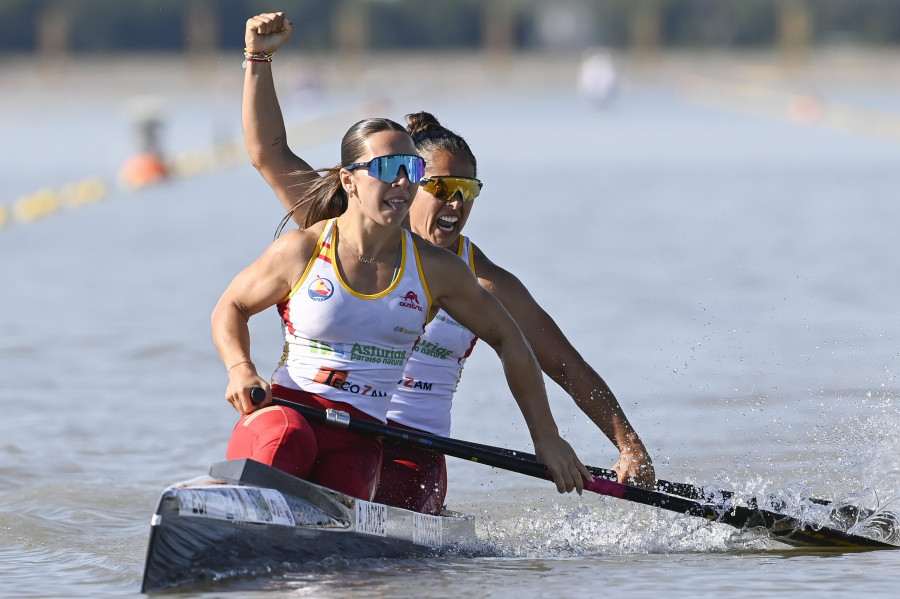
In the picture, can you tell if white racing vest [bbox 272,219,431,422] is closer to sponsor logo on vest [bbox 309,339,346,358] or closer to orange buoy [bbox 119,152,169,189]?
sponsor logo on vest [bbox 309,339,346,358]

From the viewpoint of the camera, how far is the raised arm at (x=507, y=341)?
17.0 ft

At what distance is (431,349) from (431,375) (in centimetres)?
11

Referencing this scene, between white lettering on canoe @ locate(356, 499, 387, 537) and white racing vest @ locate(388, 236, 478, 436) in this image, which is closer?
white lettering on canoe @ locate(356, 499, 387, 537)

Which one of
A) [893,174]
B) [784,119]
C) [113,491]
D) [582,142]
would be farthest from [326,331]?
[784,119]

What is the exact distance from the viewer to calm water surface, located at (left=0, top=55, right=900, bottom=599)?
572 cm

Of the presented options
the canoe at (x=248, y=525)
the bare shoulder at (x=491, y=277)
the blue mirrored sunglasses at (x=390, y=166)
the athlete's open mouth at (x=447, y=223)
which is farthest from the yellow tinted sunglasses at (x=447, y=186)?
the canoe at (x=248, y=525)

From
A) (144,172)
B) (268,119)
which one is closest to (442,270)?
(268,119)

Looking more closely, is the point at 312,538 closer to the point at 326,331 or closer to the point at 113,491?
the point at 326,331

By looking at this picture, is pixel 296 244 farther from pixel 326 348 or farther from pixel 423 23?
pixel 423 23

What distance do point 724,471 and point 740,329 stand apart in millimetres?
4044

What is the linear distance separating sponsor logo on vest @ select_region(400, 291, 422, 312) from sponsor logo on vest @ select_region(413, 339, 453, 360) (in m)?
0.81

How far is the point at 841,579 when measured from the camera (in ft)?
18.0

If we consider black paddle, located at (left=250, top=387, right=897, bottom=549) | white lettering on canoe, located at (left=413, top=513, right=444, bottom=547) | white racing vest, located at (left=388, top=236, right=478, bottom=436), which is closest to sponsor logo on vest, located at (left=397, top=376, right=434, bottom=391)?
white racing vest, located at (left=388, top=236, right=478, bottom=436)

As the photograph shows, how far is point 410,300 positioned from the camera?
202 inches
